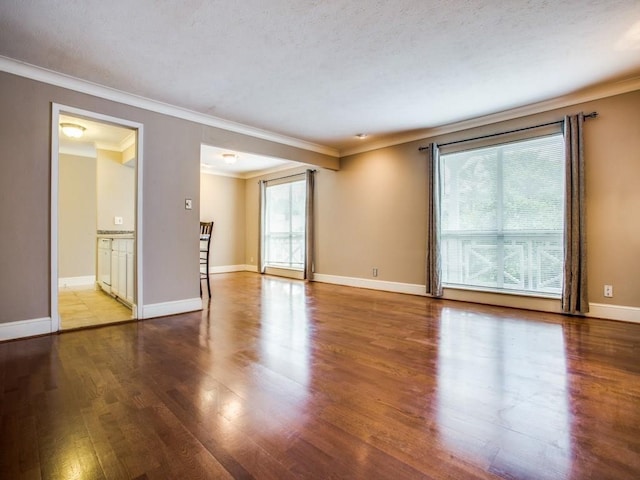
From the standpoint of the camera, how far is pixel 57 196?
307cm

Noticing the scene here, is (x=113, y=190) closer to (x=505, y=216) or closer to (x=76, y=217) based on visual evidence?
(x=76, y=217)

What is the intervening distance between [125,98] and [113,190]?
8.44ft

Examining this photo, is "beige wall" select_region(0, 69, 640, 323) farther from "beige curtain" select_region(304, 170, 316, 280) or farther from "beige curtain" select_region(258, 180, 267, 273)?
"beige curtain" select_region(258, 180, 267, 273)

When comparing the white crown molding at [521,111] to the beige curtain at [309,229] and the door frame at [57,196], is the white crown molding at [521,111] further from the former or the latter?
the door frame at [57,196]

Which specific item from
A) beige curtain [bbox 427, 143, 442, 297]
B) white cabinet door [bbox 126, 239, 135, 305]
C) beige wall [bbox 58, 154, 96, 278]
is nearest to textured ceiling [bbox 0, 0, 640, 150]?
beige curtain [bbox 427, 143, 442, 297]

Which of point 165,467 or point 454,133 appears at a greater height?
point 454,133

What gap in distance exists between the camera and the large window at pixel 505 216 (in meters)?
3.82

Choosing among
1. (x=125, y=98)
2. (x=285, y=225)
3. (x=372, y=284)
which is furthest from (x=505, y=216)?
(x=125, y=98)

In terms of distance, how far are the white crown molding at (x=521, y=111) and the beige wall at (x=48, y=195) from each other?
2.90 meters

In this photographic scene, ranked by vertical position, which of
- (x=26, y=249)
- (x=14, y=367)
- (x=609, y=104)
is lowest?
(x=14, y=367)

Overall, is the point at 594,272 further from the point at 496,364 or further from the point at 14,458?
the point at 14,458

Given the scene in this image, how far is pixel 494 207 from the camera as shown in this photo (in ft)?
14.0

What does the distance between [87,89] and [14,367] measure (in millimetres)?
2600

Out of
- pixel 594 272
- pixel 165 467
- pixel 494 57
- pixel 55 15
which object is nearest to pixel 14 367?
pixel 165 467
